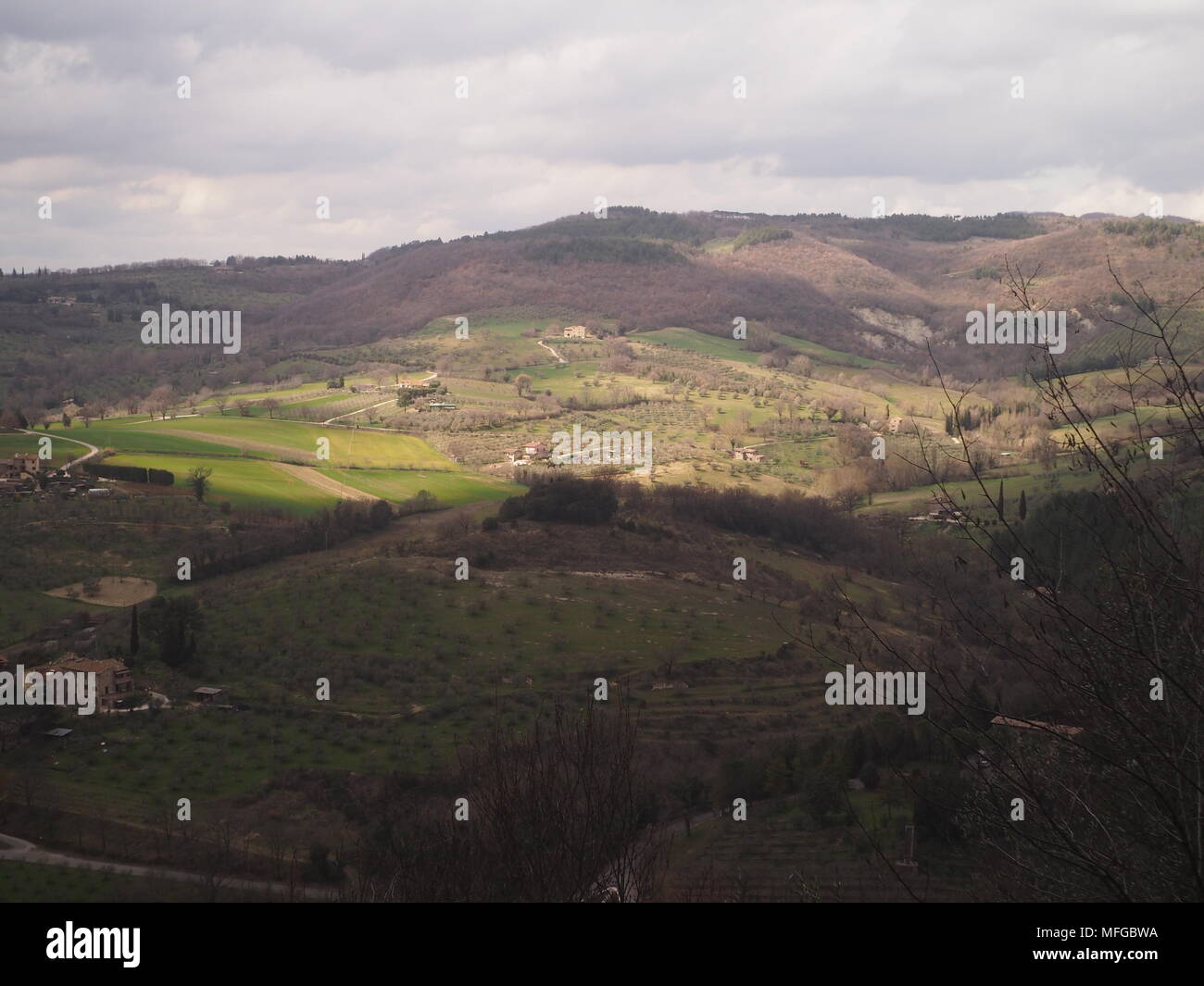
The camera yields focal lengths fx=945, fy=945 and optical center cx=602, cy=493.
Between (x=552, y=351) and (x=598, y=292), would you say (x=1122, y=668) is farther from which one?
(x=598, y=292)

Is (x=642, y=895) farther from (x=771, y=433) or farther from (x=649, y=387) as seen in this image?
(x=649, y=387)

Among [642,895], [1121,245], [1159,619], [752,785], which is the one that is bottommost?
[752,785]

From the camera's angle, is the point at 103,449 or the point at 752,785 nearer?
the point at 752,785
